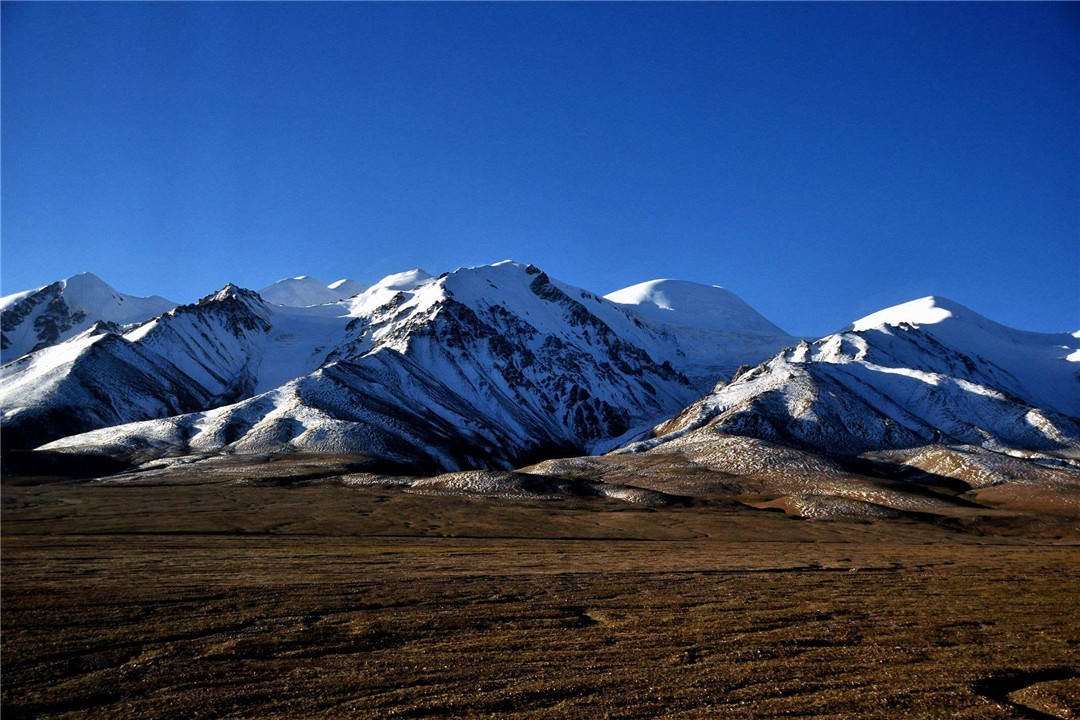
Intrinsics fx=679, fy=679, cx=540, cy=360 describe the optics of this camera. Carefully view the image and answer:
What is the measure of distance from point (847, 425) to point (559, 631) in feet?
577

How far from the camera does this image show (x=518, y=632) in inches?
962

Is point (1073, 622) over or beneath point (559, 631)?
beneath

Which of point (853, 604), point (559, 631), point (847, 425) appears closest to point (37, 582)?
point (559, 631)

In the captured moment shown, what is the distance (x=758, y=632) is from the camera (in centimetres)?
2464

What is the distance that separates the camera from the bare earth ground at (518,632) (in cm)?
1772

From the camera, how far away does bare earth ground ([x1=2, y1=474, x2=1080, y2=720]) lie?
17719 millimetres

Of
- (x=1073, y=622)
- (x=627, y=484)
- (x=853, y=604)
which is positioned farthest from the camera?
(x=627, y=484)

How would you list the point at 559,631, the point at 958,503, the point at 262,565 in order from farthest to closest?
1. the point at 958,503
2. the point at 262,565
3. the point at 559,631

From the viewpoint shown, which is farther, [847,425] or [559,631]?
[847,425]

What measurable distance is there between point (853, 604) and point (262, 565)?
103ft

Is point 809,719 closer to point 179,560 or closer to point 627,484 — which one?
point 179,560

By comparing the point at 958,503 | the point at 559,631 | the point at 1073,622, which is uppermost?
the point at 559,631

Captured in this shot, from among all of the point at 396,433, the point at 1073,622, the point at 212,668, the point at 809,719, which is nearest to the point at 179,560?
the point at 212,668

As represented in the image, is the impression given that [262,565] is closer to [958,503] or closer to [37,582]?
[37,582]
